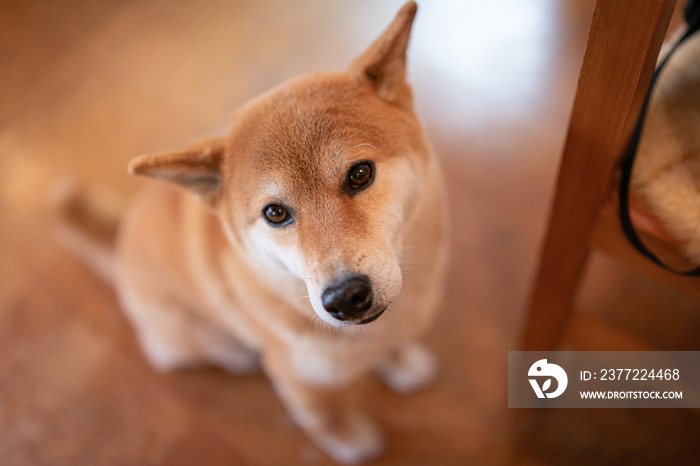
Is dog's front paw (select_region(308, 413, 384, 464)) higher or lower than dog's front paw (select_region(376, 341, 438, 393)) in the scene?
lower

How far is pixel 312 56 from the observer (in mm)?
2084

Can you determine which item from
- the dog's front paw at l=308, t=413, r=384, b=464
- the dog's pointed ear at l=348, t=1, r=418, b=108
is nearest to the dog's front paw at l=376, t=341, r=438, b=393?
the dog's front paw at l=308, t=413, r=384, b=464

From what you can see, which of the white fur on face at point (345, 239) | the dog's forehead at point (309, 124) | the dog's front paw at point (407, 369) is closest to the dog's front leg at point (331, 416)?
the dog's front paw at point (407, 369)

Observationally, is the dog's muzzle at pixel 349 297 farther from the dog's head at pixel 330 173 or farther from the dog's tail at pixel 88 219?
the dog's tail at pixel 88 219

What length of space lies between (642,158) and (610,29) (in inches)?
10.3

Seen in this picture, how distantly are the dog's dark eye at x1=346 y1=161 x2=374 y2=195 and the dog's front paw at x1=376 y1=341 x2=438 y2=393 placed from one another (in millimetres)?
762

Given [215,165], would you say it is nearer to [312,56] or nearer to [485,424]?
[485,424]

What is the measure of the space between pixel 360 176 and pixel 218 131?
0.47 m

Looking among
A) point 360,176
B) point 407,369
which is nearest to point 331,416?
point 407,369

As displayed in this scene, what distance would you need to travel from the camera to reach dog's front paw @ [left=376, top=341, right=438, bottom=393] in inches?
58.4

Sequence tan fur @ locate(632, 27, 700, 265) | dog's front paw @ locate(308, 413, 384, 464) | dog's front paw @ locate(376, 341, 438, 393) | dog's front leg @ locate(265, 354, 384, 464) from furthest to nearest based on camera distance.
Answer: dog's front paw @ locate(376, 341, 438, 393), dog's front paw @ locate(308, 413, 384, 464), dog's front leg @ locate(265, 354, 384, 464), tan fur @ locate(632, 27, 700, 265)

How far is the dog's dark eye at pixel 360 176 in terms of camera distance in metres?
0.84

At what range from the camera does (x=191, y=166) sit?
875 mm

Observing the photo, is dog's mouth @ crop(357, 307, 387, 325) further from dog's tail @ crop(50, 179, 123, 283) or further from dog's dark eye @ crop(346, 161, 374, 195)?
dog's tail @ crop(50, 179, 123, 283)
